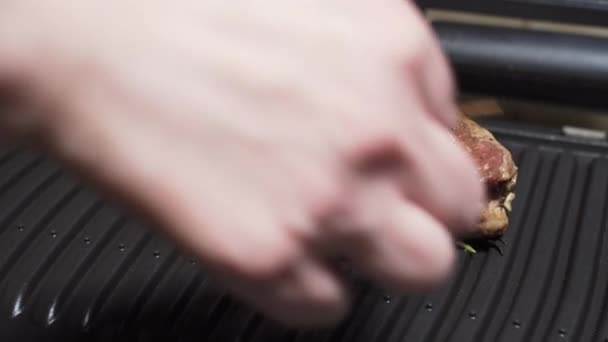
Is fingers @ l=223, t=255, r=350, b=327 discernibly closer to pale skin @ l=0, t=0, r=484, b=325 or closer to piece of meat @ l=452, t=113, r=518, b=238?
pale skin @ l=0, t=0, r=484, b=325

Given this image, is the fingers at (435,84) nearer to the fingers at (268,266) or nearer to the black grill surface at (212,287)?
the fingers at (268,266)

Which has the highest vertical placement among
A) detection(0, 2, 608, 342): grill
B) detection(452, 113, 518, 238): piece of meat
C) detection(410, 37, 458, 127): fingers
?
detection(410, 37, 458, 127): fingers

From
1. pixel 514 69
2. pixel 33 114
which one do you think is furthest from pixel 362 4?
pixel 514 69

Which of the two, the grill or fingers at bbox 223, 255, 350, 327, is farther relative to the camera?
the grill

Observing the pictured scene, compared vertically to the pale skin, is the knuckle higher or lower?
lower

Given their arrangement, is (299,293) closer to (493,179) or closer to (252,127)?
(252,127)

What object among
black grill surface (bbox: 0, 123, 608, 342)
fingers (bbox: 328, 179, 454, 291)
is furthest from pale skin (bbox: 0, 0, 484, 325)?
black grill surface (bbox: 0, 123, 608, 342)

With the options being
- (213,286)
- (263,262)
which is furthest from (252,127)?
(213,286)
